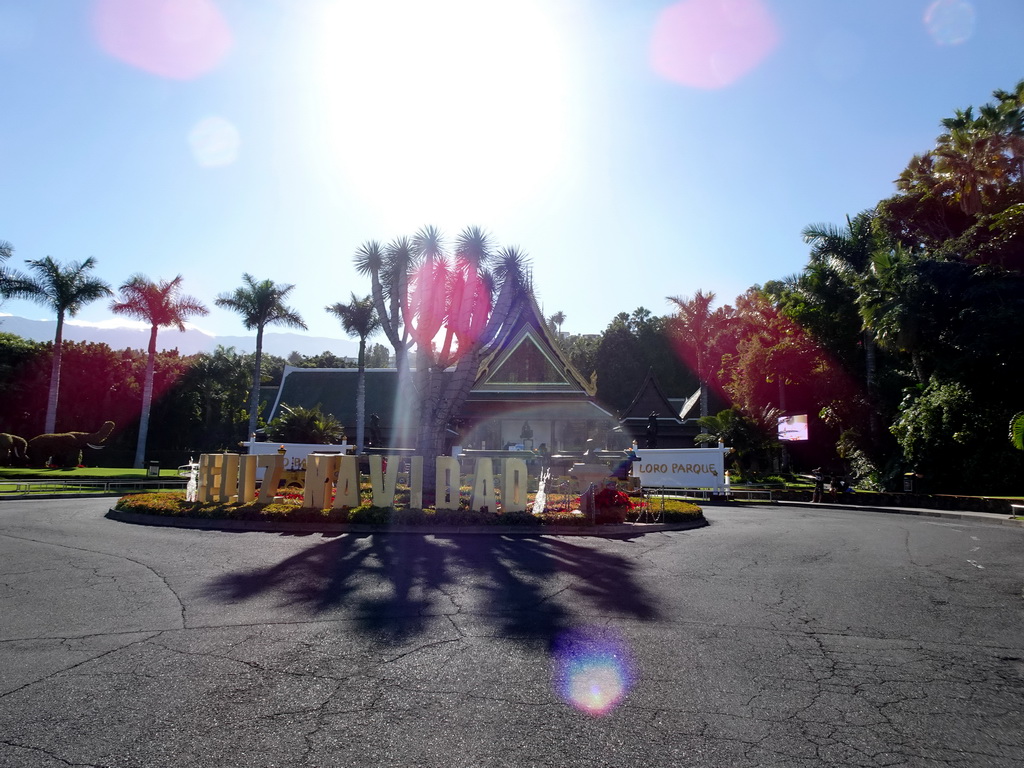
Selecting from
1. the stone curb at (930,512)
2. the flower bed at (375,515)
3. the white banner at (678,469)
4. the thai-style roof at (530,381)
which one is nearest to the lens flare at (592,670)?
the flower bed at (375,515)

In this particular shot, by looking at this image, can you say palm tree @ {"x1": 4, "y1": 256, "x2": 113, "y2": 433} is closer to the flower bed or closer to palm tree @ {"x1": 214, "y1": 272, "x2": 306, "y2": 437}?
palm tree @ {"x1": 214, "y1": 272, "x2": 306, "y2": 437}

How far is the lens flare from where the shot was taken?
4754mm

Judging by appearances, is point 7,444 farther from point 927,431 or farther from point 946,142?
point 946,142

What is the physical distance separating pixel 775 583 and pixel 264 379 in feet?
212

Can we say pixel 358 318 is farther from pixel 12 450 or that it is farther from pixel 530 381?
pixel 12 450

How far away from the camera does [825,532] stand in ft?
47.4

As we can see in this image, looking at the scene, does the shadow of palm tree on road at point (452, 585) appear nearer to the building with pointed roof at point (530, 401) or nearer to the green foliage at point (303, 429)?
the green foliage at point (303, 429)

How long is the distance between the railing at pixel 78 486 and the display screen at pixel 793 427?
2915cm

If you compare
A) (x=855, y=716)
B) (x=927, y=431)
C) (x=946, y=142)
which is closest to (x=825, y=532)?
(x=855, y=716)

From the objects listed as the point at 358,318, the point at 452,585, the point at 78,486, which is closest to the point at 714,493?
the point at 452,585

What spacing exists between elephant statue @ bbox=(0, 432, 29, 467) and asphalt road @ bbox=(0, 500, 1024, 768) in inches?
1163

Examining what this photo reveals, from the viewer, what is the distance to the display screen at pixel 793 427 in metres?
36.5

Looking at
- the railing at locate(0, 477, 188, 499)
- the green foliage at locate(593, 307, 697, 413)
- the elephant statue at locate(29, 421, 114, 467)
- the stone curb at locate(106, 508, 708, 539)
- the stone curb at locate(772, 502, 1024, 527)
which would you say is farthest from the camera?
the green foliage at locate(593, 307, 697, 413)

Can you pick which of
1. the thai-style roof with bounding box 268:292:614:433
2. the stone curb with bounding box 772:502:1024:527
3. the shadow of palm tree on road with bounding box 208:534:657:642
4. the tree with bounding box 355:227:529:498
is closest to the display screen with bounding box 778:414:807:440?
the thai-style roof with bounding box 268:292:614:433
